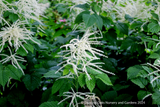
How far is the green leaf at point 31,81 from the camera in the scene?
1.62m

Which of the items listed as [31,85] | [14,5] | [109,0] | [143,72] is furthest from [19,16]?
[143,72]

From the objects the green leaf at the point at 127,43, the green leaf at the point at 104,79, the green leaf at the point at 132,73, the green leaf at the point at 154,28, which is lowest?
the green leaf at the point at 132,73

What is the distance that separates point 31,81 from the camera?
167cm

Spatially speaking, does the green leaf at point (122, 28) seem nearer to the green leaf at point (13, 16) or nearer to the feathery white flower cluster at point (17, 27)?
the feathery white flower cluster at point (17, 27)

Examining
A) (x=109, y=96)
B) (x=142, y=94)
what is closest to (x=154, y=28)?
(x=142, y=94)

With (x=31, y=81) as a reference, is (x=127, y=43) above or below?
→ above

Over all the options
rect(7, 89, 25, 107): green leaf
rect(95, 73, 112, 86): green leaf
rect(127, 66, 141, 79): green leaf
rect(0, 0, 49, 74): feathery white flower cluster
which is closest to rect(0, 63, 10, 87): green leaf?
rect(0, 0, 49, 74): feathery white flower cluster

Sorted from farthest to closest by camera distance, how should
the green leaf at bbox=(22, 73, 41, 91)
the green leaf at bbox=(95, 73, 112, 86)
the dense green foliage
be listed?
the green leaf at bbox=(22, 73, 41, 91) < the dense green foliage < the green leaf at bbox=(95, 73, 112, 86)

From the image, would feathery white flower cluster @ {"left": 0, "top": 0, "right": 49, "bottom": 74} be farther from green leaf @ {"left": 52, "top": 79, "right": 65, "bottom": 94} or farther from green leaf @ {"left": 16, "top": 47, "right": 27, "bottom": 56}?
green leaf @ {"left": 52, "top": 79, "right": 65, "bottom": 94}

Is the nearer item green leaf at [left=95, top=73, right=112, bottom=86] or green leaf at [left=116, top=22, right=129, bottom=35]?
green leaf at [left=95, top=73, right=112, bottom=86]

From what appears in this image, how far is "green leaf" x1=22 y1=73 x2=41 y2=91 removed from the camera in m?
1.62

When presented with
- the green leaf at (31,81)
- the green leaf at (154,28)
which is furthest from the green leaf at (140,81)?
the green leaf at (31,81)

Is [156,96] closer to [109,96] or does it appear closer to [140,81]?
[140,81]

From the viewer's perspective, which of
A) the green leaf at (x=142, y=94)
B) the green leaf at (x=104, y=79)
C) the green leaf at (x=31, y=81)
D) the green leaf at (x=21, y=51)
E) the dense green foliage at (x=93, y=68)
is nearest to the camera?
the green leaf at (x=104, y=79)
